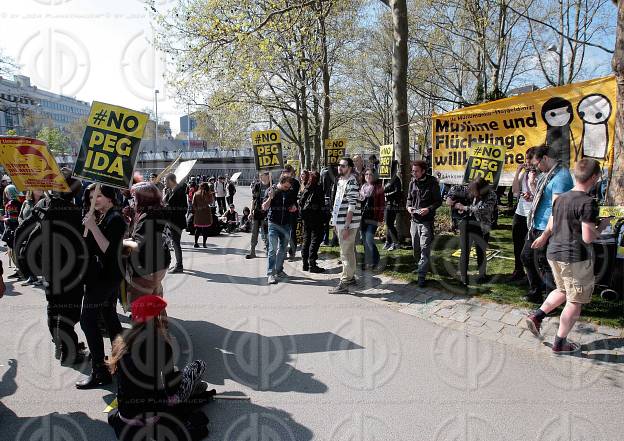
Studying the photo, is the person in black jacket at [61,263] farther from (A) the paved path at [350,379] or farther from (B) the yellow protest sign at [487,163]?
(B) the yellow protest sign at [487,163]

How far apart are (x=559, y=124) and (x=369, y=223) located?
3302 mm

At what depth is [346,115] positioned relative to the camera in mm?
28750

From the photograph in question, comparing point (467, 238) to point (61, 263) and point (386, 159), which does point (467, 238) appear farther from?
point (386, 159)

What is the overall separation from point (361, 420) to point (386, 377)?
0.68 meters

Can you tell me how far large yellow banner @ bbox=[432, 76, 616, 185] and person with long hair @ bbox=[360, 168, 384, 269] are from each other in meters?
1.37

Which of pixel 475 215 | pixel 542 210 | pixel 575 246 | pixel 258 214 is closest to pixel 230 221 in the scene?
pixel 258 214

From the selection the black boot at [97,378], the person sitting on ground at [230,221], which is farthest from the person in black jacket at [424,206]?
the person sitting on ground at [230,221]

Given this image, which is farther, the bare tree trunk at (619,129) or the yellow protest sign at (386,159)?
the yellow protest sign at (386,159)

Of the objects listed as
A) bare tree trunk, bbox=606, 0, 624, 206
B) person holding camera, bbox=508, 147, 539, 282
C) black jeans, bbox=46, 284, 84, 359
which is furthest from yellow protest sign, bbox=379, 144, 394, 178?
black jeans, bbox=46, 284, 84, 359

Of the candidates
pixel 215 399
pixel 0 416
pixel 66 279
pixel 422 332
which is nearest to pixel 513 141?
pixel 422 332

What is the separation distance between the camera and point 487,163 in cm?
627

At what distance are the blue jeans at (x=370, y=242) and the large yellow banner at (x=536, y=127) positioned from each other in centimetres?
181

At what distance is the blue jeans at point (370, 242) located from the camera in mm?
7336

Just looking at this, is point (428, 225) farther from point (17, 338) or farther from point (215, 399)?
point (17, 338)
